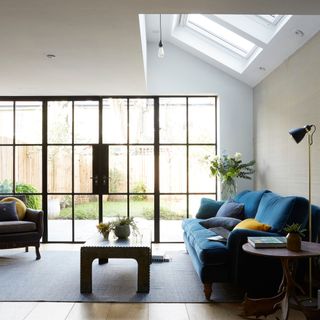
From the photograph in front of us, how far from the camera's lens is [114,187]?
22.0ft

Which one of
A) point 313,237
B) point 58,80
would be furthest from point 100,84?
point 313,237

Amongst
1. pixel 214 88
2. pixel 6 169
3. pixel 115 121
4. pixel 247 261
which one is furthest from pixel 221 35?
pixel 6 169

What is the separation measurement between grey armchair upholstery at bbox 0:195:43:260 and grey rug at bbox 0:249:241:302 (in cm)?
23

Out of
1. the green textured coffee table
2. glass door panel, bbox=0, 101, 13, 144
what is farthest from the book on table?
glass door panel, bbox=0, 101, 13, 144

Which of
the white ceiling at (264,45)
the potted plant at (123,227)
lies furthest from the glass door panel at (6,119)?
the potted plant at (123,227)

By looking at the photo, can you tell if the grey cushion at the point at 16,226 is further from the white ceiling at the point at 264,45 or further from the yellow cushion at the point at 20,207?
the white ceiling at the point at 264,45

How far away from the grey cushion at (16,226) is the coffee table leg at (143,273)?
84.4 inches

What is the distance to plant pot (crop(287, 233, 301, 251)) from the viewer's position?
116 inches

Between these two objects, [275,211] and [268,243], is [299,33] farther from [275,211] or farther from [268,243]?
[268,243]

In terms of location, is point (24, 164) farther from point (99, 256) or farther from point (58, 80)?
point (99, 256)

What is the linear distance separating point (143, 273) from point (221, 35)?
3.62m

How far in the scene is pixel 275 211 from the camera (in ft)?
13.0

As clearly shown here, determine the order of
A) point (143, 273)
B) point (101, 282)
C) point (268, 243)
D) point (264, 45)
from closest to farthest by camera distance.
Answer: point (268, 243)
point (143, 273)
point (101, 282)
point (264, 45)

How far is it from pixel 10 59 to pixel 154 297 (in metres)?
3.10
